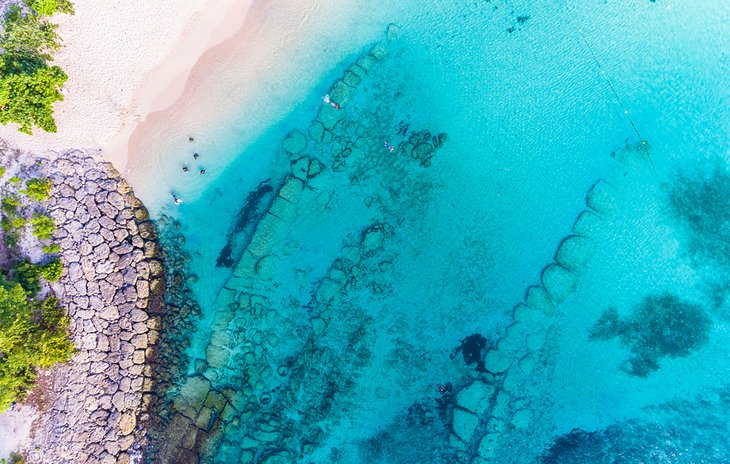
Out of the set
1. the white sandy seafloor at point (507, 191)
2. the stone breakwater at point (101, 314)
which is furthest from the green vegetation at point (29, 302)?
the white sandy seafloor at point (507, 191)

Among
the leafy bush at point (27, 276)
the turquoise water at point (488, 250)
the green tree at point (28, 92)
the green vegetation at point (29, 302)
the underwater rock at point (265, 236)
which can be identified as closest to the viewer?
the green tree at point (28, 92)

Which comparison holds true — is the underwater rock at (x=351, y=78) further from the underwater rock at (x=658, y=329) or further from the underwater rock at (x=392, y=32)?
the underwater rock at (x=658, y=329)

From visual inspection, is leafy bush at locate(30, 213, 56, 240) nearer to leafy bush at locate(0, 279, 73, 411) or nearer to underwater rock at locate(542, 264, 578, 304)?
leafy bush at locate(0, 279, 73, 411)

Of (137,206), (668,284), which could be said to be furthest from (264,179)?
(668,284)

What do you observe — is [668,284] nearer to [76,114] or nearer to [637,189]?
[637,189]

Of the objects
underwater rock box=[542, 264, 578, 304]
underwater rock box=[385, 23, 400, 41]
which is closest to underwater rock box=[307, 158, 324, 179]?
underwater rock box=[385, 23, 400, 41]
